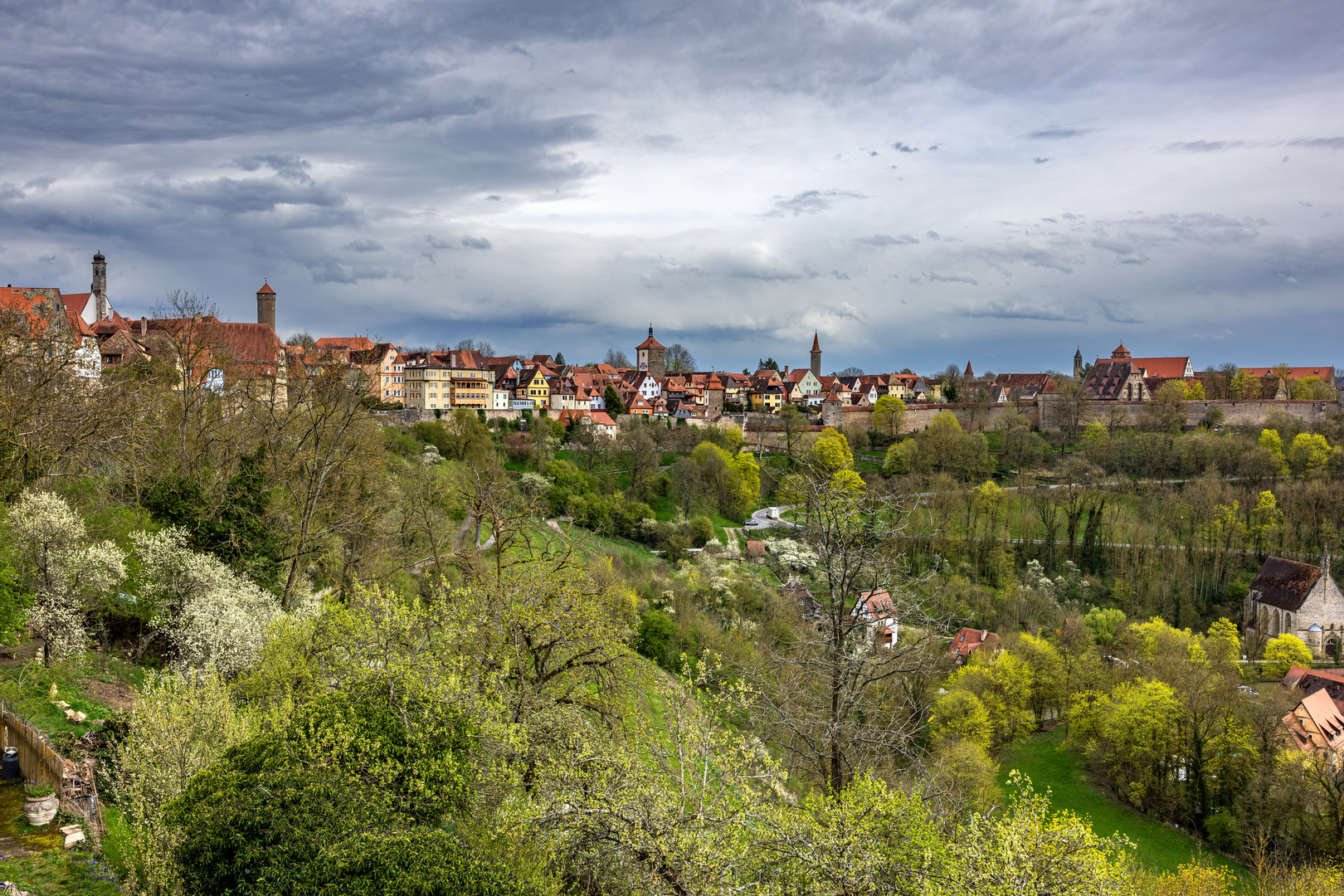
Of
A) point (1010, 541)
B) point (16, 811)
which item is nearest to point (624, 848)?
point (16, 811)

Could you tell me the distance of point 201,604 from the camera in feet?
58.6

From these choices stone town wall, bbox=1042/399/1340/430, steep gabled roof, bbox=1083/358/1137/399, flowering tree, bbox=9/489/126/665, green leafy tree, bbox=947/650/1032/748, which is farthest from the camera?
steep gabled roof, bbox=1083/358/1137/399

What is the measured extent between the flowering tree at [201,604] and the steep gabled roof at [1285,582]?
5808cm

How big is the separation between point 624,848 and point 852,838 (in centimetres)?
233

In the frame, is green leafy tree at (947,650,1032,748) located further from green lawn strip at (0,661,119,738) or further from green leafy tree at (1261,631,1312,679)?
green lawn strip at (0,661,119,738)

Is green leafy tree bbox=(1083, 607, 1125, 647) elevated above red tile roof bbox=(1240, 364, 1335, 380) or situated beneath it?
situated beneath

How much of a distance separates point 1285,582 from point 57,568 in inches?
2511

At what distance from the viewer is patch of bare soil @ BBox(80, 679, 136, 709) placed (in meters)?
16.0

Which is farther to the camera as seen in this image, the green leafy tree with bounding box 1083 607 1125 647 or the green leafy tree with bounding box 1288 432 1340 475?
the green leafy tree with bounding box 1288 432 1340 475

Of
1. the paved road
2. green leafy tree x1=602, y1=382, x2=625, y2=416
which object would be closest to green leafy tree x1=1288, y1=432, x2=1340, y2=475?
the paved road

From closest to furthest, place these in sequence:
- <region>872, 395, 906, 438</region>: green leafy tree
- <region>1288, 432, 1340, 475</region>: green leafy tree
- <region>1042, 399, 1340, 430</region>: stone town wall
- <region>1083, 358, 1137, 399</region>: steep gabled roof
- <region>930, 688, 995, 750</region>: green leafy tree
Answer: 1. <region>930, 688, 995, 750</region>: green leafy tree
2. <region>1288, 432, 1340, 475</region>: green leafy tree
3. <region>1042, 399, 1340, 430</region>: stone town wall
4. <region>872, 395, 906, 438</region>: green leafy tree
5. <region>1083, 358, 1137, 399</region>: steep gabled roof

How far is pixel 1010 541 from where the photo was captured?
60.1 metres

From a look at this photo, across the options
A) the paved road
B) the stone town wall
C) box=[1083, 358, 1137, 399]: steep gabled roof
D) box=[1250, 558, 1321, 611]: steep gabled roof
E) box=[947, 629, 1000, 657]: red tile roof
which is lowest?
box=[947, 629, 1000, 657]: red tile roof

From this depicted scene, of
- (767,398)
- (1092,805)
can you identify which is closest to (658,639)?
(1092,805)
